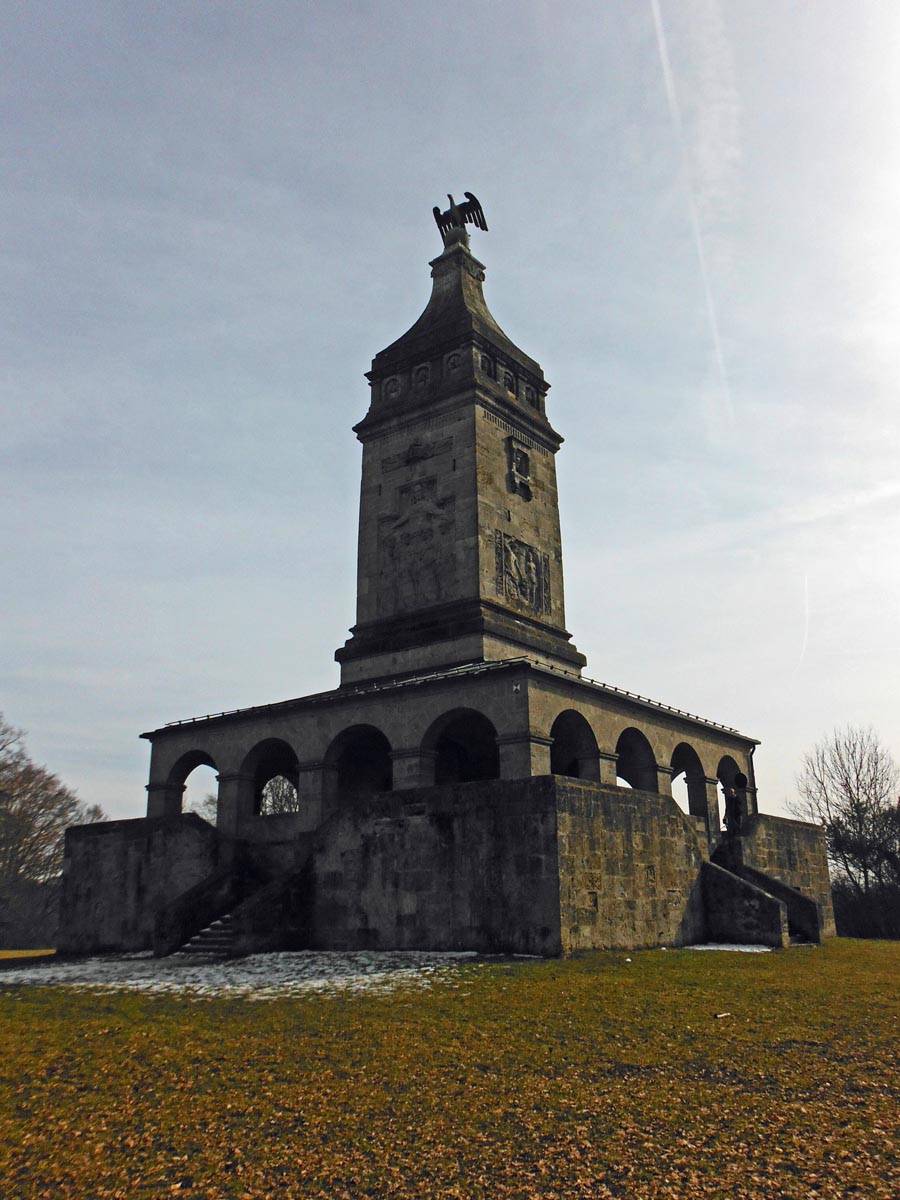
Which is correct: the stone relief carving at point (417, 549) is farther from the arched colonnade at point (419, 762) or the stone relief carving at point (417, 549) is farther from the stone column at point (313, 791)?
the stone column at point (313, 791)

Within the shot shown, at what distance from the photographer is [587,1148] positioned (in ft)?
23.8

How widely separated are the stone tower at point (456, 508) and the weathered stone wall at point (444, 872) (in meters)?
7.45

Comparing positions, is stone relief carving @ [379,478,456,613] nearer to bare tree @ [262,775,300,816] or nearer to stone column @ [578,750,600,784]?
stone column @ [578,750,600,784]

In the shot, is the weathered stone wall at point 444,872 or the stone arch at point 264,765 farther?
the stone arch at point 264,765

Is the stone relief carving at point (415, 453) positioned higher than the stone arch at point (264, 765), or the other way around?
the stone relief carving at point (415, 453)

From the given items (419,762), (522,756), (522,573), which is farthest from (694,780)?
(419,762)

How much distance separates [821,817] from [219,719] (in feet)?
117

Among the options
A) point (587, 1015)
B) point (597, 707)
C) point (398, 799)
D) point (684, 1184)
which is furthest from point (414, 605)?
point (684, 1184)

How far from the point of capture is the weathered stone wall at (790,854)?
1053 inches

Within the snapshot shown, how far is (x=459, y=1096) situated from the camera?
338 inches

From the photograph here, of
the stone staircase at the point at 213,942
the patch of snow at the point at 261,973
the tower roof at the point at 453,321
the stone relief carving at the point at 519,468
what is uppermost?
the tower roof at the point at 453,321

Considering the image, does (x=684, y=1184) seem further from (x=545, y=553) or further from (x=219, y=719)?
(x=545, y=553)

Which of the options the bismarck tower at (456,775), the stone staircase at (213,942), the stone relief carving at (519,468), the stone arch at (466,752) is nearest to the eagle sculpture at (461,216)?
the bismarck tower at (456,775)

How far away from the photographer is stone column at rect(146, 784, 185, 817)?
30172 millimetres
